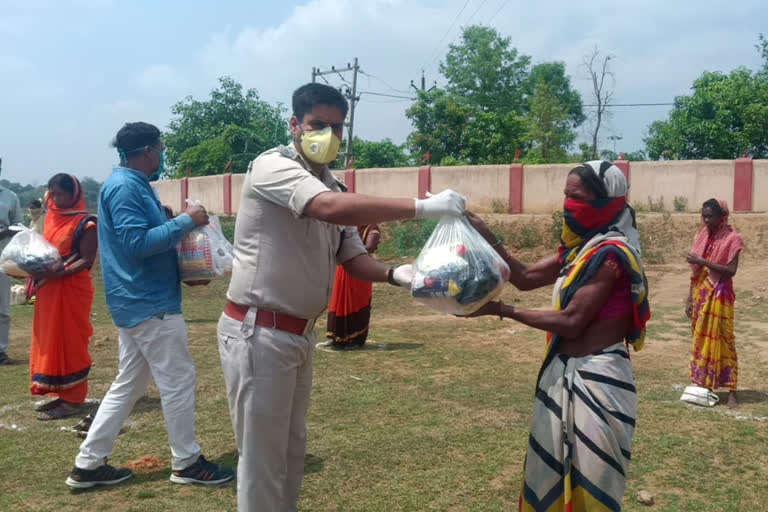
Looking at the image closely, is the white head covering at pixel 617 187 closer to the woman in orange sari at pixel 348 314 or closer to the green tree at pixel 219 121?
the woman in orange sari at pixel 348 314

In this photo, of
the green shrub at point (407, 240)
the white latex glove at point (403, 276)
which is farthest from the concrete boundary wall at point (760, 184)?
the white latex glove at point (403, 276)

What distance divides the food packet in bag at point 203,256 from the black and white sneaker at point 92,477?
4.16 ft

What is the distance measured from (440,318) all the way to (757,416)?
5.57m

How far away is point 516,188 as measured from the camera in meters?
21.9

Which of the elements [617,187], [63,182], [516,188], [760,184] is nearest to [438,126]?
[516,188]

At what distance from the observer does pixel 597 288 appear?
283cm

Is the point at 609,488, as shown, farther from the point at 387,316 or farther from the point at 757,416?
the point at 387,316

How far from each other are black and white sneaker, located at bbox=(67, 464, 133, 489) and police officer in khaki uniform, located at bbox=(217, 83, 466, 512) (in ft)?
5.54

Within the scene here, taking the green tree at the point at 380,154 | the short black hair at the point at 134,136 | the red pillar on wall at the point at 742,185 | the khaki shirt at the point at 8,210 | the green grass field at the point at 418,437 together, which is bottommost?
the green grass field at the point at 418,437

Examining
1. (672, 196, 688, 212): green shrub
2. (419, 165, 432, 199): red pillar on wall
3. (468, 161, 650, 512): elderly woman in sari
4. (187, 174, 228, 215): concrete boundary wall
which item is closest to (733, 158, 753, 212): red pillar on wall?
(672, 196, 688, 212): green shrub

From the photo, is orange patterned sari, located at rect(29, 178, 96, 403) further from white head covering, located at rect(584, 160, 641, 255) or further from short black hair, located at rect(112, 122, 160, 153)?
white head covering, located at rect(584, 160, 641, 255)

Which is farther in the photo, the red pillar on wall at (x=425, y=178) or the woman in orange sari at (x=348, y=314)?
the red pillar on wall at (x=425, y=178)

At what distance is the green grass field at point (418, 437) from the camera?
411 centimetres

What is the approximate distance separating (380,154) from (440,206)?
→ 3746cm
